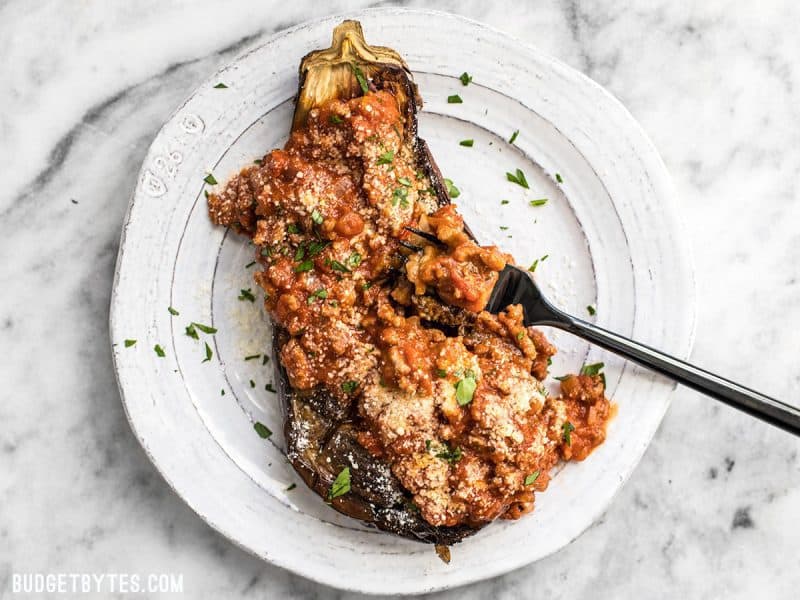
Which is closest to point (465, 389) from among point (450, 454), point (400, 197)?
point (450, 454)

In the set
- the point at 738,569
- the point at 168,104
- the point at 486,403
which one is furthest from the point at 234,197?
the point at 738,569

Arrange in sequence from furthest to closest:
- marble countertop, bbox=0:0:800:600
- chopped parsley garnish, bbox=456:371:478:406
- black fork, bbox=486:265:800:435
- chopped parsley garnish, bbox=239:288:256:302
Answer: marble countertop, bbox=0:0:800:600
chopped parsley garnish, bbox=239:288:256:302
black fork, bbox=486:265:800:435
chopped parsley garnish, bbox=456:371:478:406

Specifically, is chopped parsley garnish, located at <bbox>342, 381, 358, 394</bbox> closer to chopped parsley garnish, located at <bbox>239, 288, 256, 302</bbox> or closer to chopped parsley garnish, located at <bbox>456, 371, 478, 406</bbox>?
chopped parsley garnish, located at <bbox>456, 371, 478, 406</bbox>

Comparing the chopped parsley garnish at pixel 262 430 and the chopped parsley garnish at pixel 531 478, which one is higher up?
the chopped parsley garnish at pixel 531 478

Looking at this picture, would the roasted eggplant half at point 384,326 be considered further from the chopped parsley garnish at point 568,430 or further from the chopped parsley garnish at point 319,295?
the chopped parsley garnish at point 568,430

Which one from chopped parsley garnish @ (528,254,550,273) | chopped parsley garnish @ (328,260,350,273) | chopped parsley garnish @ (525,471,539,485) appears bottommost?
chopped parsley garnish @ (525,471,539,485)

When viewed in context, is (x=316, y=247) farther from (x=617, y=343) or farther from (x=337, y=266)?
(x=617, y=343)

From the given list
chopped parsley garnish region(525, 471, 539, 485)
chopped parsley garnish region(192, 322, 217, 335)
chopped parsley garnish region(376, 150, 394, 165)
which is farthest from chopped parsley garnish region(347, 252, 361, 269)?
chopped parsley garnish region(525, 471, 539, 485)

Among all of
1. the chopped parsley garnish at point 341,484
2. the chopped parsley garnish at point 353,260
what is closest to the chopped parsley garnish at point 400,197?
the chopped parsley garnish at point 353,260
